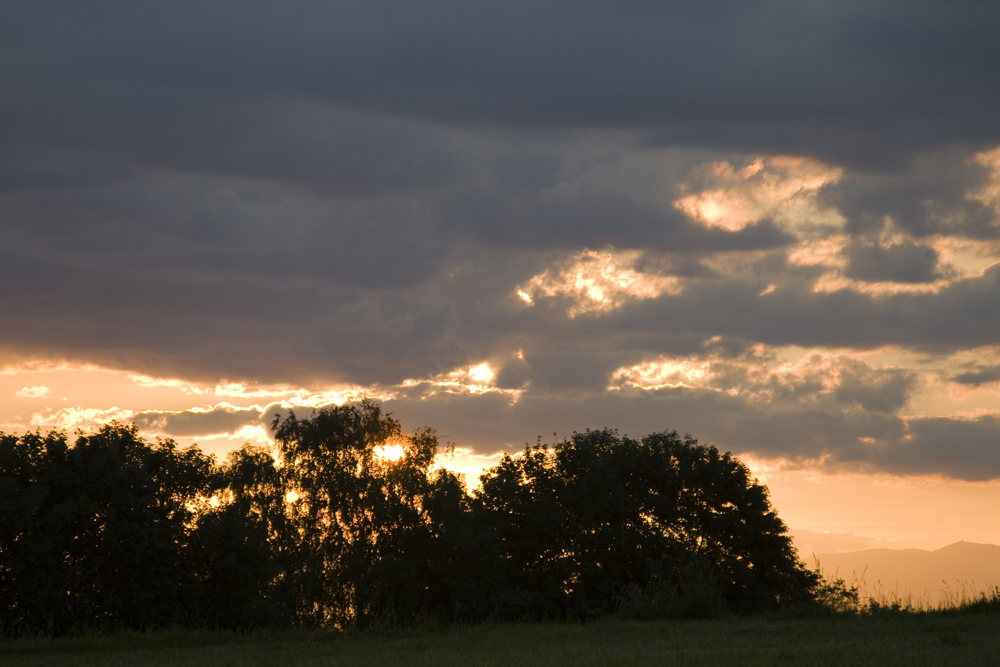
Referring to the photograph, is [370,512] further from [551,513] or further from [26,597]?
[26,597]

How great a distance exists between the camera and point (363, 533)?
138 ft

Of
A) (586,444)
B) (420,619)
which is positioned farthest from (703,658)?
(586,444)

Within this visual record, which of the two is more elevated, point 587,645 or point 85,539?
point 85,539

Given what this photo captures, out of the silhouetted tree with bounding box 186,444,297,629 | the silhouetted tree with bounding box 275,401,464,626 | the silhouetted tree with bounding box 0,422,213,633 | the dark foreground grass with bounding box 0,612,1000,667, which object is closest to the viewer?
the dark foreground grass with bounding box 0,612,1000,667

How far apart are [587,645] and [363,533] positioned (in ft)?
96.9

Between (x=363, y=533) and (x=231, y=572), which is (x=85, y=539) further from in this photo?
(x=363, y=533)

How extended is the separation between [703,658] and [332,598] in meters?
30.9

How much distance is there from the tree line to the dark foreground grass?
2317mm

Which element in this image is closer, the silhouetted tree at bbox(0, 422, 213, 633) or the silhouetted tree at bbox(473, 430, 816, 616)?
the silhouetted tree at bbox(0, 422, 213, 633)

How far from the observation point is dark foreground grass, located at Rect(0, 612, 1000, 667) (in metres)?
12.0

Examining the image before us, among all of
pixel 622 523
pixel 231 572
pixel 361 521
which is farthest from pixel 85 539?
pixel 622 523

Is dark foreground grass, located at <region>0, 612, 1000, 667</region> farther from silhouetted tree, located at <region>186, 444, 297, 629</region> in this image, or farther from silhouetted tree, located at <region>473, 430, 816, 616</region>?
silhouetted tree, located at <region>473, 430, 816, 616</region>

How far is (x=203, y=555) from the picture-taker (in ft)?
94.0

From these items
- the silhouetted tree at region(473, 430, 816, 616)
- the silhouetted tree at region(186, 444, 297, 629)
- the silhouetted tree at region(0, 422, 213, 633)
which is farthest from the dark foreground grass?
the silhouetted tree at region(473, 430, 816, 616)
